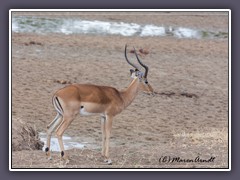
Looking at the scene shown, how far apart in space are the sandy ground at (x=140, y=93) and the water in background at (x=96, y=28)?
0.35 ft

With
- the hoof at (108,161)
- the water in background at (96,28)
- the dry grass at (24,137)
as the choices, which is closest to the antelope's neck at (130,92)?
the hoof at (108,161)

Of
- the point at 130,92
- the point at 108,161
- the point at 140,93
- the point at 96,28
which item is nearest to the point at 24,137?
the point at 108,161

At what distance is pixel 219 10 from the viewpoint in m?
11.9

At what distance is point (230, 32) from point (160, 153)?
1801mm

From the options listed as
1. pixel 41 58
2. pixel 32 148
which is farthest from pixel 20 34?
pixel 32 148

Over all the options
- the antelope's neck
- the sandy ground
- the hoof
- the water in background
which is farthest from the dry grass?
the water in background

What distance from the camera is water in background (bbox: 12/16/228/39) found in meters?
13.6

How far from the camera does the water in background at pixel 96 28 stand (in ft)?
44.7

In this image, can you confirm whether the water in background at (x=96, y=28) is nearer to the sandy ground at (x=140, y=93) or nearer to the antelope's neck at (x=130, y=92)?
the sandy ground at (x=140, y=93)

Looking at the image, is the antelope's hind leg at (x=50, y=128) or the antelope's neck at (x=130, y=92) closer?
the antelope's hind leg at (x=50, y=128)

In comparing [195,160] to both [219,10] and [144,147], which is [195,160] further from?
[219,10]

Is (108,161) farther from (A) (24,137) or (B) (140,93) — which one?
(B) (140,93)

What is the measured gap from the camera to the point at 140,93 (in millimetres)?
13734

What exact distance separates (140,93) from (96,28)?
3.98ft
